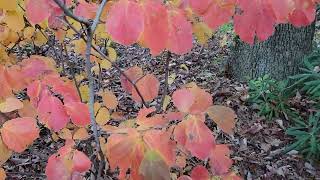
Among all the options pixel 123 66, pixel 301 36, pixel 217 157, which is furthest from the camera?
pixel 123 66

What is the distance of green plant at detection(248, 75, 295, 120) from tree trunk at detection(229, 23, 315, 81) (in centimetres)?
15

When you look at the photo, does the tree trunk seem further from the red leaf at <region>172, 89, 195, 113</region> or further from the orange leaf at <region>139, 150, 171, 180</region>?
the orange leaf at <region>139, 150, 171, 180</region>

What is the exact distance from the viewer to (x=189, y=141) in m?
1.21

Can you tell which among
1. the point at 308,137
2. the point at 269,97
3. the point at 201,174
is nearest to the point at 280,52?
the point at 269,97

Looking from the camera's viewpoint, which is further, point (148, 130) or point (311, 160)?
point (311, 160)

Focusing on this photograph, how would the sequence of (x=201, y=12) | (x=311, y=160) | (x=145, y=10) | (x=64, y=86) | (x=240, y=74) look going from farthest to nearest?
(x=240, y=74) < (x=311, y=160) < (x=64, y=86) < (x=201, y=12) < (x=145, y=10)

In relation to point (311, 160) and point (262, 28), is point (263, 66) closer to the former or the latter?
point (311, 160)

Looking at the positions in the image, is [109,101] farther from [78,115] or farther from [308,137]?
[308,137]

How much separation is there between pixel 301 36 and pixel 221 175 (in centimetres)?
278

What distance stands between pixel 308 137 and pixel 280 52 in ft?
3.50

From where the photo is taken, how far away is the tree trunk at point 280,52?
12.9 feet

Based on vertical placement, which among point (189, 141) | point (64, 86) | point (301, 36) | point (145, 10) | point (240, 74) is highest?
point (301, 36)

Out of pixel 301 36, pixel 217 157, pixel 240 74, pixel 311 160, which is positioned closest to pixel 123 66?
pixel 240 74

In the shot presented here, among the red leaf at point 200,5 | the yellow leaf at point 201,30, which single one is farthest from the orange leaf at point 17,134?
the yellow leaf at point 201,30
